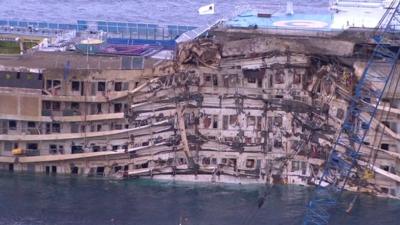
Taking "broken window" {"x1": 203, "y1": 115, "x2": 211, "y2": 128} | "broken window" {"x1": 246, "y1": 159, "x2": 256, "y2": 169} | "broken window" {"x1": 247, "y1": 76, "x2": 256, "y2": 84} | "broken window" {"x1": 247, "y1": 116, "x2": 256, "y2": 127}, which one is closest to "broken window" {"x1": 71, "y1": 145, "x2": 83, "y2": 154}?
"broken window" {"x1": 203, "y1": 115, "x2": 211, "y2": 128}

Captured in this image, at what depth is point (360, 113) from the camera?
44.3 meters

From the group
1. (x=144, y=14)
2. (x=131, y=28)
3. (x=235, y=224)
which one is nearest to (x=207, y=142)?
(x=235, y=224)

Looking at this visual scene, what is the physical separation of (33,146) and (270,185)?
9.65 m

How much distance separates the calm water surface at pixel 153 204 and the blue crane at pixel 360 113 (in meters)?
1.21

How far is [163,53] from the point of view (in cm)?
4866

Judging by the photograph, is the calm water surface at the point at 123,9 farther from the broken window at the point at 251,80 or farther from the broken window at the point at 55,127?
the broken window at the point at 55,127

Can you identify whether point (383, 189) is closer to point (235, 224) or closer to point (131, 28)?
point (235, 224)

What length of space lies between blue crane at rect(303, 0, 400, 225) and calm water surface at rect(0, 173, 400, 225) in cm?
121

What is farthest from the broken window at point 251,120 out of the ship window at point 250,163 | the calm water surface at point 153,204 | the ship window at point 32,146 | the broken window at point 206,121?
the ship window at point 32,146

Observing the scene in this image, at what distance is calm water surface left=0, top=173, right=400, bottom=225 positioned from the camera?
4091 cm

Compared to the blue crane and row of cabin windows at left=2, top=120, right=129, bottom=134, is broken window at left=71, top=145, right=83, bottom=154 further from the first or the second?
the blue crane

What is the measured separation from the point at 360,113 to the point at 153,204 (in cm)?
874

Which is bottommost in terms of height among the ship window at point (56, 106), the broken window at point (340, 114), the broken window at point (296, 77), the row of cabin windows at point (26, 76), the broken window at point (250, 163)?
the broken window at point (250, 163)

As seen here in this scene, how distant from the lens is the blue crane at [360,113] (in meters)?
43.9
